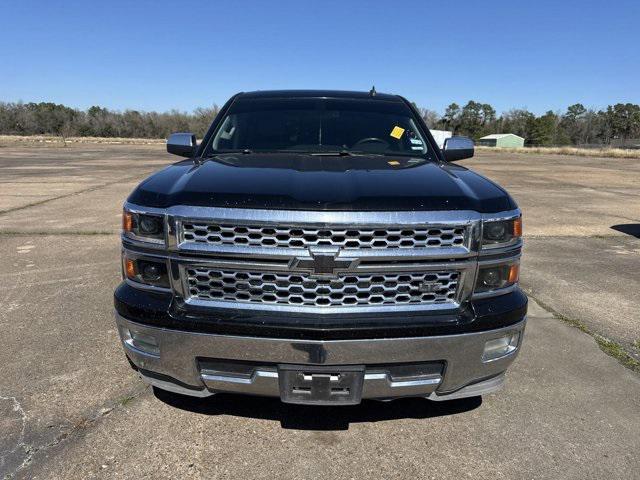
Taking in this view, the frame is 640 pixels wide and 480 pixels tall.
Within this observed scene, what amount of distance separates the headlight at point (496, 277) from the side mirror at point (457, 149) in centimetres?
164

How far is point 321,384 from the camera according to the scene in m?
2.21

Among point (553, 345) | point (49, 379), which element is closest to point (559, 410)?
point (553, 345)

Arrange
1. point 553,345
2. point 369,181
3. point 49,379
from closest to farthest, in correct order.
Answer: point 369,181, point 49,379, point 553,345

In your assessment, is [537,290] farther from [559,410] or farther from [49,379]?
[49,379]

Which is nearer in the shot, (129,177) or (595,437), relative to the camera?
(595,437)

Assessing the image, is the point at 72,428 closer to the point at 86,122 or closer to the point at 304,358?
the point at 304,358

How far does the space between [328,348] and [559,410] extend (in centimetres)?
163

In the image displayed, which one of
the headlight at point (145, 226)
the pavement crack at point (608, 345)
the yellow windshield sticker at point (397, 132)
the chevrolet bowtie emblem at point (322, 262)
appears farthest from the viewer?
the yellow windshield sticker at point (397, 132)

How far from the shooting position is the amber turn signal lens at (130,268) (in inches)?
94.4

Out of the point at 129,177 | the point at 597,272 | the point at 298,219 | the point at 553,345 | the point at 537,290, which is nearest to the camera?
the point at 298,219

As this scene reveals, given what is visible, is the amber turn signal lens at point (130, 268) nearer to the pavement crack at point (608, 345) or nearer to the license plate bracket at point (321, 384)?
the license plate bracket at point (321, 384)

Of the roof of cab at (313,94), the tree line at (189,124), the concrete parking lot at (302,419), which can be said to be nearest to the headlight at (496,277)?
the concrete parking lot at (302,419)

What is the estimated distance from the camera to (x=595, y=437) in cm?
264

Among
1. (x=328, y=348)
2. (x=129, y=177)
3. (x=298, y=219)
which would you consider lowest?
(x=129, y=177)
